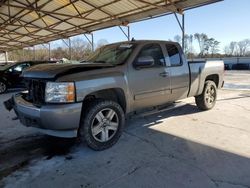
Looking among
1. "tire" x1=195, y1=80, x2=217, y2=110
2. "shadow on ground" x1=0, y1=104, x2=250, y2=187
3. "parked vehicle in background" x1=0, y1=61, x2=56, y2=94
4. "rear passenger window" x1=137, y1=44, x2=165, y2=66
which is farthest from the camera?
"parked vehicle in background" x1=0, y1=61, x2=56, y2=94

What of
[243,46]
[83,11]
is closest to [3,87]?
[83,11]

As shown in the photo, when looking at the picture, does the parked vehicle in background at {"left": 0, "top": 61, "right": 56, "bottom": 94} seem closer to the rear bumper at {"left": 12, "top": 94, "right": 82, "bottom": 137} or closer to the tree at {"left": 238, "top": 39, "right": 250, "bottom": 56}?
the rear bumper at {"left": 12, "top": 94, "right": 82, "bottom": 137}

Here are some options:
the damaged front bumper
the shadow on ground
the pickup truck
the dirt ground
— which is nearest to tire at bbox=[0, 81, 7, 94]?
the dirt ground

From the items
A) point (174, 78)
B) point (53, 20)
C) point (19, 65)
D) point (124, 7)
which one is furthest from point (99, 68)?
point (53, 20)

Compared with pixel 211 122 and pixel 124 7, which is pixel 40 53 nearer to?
pixel 124 7

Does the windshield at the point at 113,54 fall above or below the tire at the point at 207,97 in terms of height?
above

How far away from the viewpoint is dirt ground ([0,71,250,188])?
3.30 m

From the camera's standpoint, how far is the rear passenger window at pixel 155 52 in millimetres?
5133

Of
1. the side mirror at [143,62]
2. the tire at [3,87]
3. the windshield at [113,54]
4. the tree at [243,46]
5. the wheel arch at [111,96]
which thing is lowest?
the tire at [3,87]

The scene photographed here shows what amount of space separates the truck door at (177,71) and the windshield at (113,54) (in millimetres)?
958

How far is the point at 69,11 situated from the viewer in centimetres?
1521

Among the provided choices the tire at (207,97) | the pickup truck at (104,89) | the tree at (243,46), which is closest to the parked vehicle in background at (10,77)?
the pickup truck at (104,89)

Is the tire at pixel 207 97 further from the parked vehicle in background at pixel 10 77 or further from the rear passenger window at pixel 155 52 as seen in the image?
Answer: the parked vehicle in background at pixel 10 77

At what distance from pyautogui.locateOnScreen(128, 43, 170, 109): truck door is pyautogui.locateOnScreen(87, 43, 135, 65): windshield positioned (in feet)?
0.72
